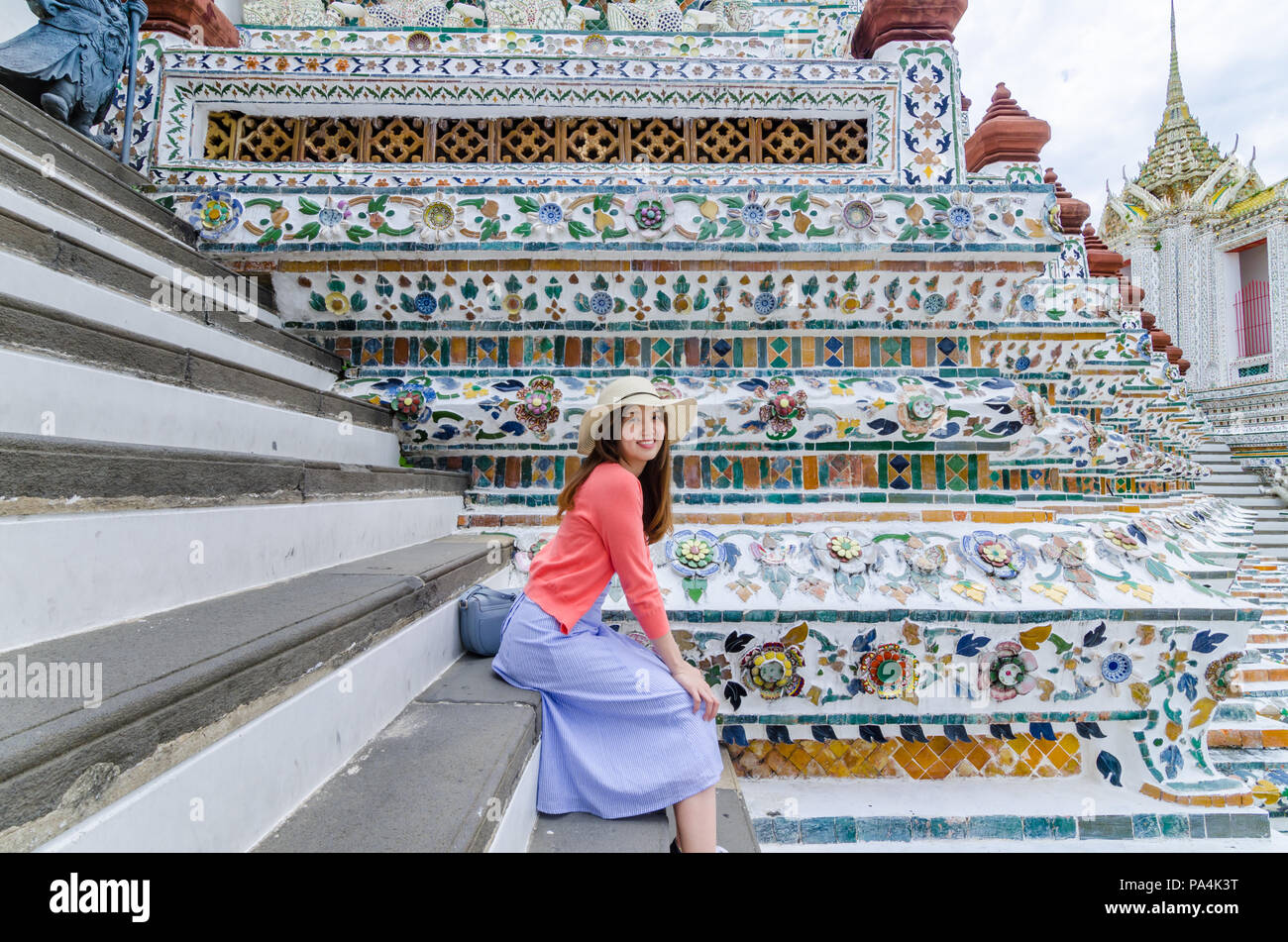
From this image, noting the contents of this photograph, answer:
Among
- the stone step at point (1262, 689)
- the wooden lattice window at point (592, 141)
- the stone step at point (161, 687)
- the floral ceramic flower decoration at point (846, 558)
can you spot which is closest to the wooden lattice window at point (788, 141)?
the wooden lattice window at point (592, 141)

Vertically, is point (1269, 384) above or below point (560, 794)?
above

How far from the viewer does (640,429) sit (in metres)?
1.64

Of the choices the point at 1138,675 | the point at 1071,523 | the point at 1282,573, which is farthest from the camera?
the point at 1282,573

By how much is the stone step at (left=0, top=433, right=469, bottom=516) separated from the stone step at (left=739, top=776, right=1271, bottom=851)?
1.67 m

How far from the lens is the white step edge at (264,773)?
0.71 m

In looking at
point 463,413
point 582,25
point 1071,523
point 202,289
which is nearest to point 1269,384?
point 1071,523

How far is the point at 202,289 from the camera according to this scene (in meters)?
2.32

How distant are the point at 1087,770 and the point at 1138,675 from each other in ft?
1.30

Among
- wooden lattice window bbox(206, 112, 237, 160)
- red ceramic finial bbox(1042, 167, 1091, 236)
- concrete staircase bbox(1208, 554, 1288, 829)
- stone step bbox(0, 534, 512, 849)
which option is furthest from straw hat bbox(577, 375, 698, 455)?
red ceramic finial bbox(1042, 167, 1091, 236)

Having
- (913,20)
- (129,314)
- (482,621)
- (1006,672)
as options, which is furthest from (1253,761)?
(129,314)

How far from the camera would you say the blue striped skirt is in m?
1.42

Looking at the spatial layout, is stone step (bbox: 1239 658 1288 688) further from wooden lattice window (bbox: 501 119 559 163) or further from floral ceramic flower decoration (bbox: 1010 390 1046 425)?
wooden lattice window (bbox: 501 119 559 163)

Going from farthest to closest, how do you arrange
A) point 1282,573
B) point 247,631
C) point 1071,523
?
point 1282,573, point 1071,523, point 247,631

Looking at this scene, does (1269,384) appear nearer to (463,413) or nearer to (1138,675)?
(1138,675)
